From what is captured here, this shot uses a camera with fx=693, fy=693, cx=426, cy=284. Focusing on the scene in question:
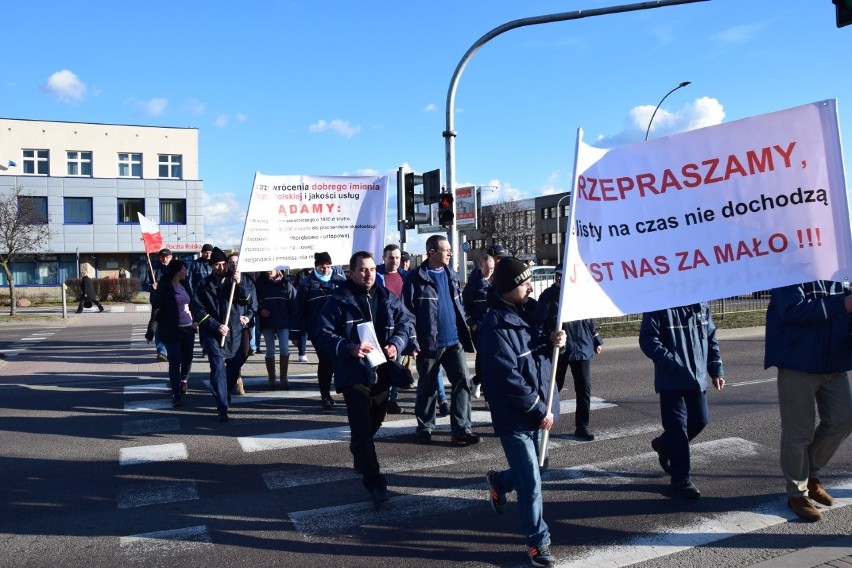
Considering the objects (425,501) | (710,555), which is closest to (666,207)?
(710,555)

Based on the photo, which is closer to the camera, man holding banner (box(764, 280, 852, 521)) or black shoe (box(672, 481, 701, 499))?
man holding banner (box(764, 280, 852, 521))

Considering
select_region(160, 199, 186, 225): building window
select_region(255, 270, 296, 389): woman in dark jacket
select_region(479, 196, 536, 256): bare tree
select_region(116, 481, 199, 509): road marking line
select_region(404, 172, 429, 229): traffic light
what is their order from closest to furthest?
1. select_region(116, 481, 199, 509): road marking line
2. select_region(255, 270, 296, 389): woman in dark jacket
3. select_region(404, 172, 429, 229): traffic light
4. select_region(160, 199, 186, 225): building window
5. select_region(479, 196, 536, 256): bare tree

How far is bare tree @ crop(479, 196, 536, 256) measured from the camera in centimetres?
7162

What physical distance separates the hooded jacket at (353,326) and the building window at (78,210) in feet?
152

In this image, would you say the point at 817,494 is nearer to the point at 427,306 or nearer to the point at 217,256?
the point at 427,306

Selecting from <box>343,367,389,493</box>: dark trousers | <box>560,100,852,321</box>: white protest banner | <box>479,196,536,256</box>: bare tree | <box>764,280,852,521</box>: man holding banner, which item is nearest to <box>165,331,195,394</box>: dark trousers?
<box>343,367,389,493</box>: dark trousers

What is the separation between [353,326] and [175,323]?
4.58 metres

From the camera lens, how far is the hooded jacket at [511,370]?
400 centimetres

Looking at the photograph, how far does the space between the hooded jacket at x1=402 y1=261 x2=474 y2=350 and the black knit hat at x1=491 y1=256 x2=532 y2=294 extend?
271 centimetres

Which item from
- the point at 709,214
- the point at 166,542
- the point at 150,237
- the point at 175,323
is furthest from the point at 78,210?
the point at 709,214

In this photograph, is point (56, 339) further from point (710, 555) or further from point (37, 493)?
point (710, 555)

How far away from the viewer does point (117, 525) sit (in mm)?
4906

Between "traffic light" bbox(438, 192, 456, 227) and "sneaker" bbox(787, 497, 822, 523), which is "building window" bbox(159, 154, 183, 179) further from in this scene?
"sneaker" bbox(787, 497, 822, 523)

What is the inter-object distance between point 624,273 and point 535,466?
53.5 inches
